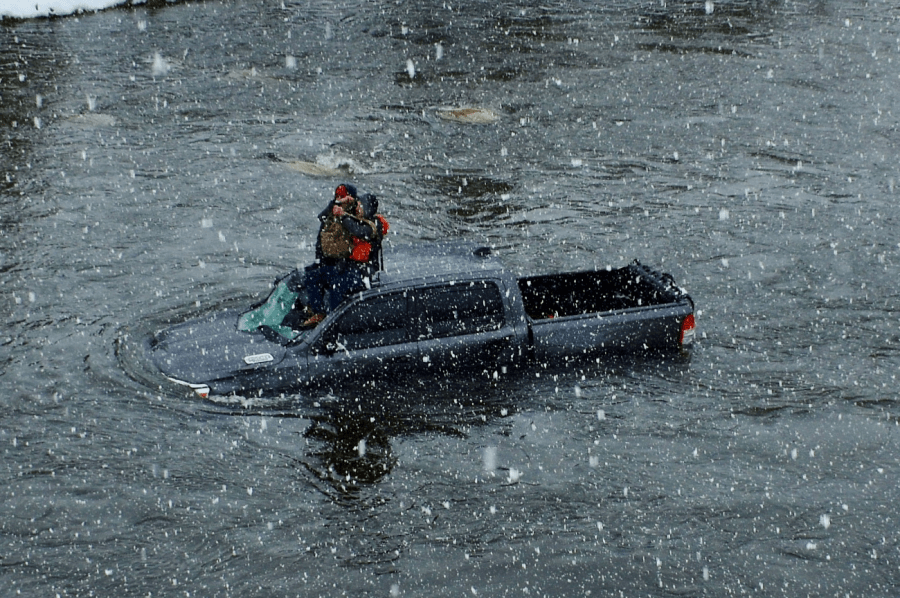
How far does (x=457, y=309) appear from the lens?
9820 millimetres

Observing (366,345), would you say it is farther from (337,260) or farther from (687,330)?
(687,330)

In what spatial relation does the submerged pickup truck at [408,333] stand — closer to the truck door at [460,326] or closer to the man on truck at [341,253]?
the truck door at [460,326]

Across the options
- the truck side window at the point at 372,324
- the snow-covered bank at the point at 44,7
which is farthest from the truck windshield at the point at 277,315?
the snow-covered bank at the point at 44,7

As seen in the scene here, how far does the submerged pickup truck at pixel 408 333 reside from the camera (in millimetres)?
9492

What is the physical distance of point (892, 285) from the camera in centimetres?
1385

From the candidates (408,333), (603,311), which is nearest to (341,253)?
(408,333)

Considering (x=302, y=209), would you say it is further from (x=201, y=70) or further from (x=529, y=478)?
(x=201, y=70)

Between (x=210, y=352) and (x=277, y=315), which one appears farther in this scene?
(x=277, y=315)

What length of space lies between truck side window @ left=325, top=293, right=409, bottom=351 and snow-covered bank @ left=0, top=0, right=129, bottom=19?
26486 mm

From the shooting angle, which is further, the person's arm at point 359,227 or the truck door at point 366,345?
the person's arm at point 359,227

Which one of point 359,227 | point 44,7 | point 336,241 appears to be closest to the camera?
point 359,227

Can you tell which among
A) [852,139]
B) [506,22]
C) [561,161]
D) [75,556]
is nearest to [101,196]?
[561,161]

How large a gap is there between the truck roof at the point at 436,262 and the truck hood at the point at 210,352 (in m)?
1.46

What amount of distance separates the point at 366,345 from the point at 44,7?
27.1m
